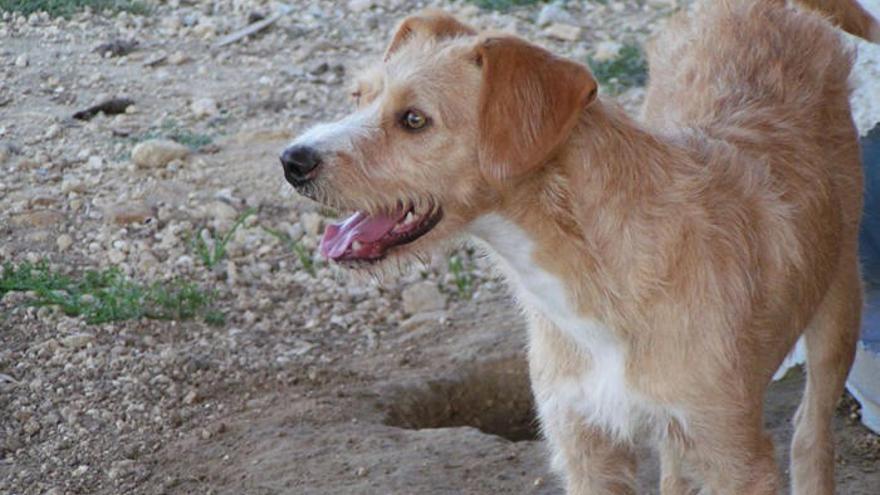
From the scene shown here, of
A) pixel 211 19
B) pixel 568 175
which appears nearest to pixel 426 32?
pixel 568 175

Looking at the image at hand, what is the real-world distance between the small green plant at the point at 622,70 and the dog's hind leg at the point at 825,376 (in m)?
3.87

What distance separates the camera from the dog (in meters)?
4.05

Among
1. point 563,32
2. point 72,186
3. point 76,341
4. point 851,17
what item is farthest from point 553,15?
point 76,341

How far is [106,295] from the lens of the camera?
21.6ft

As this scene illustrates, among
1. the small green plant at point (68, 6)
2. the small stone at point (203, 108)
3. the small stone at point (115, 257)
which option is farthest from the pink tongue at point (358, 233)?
the small green plant at point (68, 6)

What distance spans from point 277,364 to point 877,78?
2.85m

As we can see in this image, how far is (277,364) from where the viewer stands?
252 inches

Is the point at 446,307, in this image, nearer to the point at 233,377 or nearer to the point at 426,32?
the point at 233,377

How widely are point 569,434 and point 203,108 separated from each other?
14.6ft

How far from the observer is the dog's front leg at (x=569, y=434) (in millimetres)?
4543

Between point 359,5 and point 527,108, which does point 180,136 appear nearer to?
point 359,5

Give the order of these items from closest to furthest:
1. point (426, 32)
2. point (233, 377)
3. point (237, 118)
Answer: point (426, 32), point (233, 377), point (237, 118)

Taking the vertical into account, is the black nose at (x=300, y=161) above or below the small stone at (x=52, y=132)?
above

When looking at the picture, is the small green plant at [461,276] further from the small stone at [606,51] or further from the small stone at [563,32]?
the small stone at [563,32]
